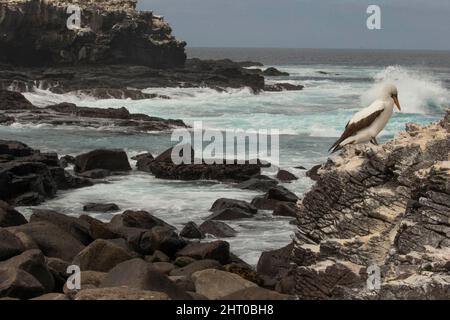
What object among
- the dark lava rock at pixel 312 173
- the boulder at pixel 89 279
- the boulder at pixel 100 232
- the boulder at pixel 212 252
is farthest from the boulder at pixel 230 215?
the boulder at pixel 89 279

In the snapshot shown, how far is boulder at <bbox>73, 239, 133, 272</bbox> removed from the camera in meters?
8.80

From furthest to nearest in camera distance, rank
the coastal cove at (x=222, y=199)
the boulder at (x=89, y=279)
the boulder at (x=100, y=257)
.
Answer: the boulder at (x=100, y=257) → the boulder at (x=89, y=279) → the coastal cove at (x=222, y=199)

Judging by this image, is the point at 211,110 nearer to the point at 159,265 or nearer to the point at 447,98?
the point at 447,98

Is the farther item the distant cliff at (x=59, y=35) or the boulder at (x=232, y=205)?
the distant cliff at (x=59, y=35)

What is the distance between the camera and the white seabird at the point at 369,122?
715cm

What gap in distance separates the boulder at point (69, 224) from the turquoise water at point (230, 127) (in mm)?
2471

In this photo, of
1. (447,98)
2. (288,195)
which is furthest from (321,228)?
(447,98)

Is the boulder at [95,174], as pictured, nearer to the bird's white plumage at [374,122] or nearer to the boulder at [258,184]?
the boulder at [258,184]

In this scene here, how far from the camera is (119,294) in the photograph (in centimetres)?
622

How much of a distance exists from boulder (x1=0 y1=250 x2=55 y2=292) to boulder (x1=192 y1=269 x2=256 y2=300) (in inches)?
62.7

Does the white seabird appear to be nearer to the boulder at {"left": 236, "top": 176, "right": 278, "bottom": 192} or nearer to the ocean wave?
the boulder at {"left": 236, "top": 176, "right": 278, "bottom": 192}

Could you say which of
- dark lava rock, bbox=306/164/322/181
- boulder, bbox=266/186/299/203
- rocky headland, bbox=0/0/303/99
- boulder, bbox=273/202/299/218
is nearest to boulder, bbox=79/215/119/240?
boulder, bbox=273/202/299/218

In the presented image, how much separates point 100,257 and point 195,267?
1.20 meters
